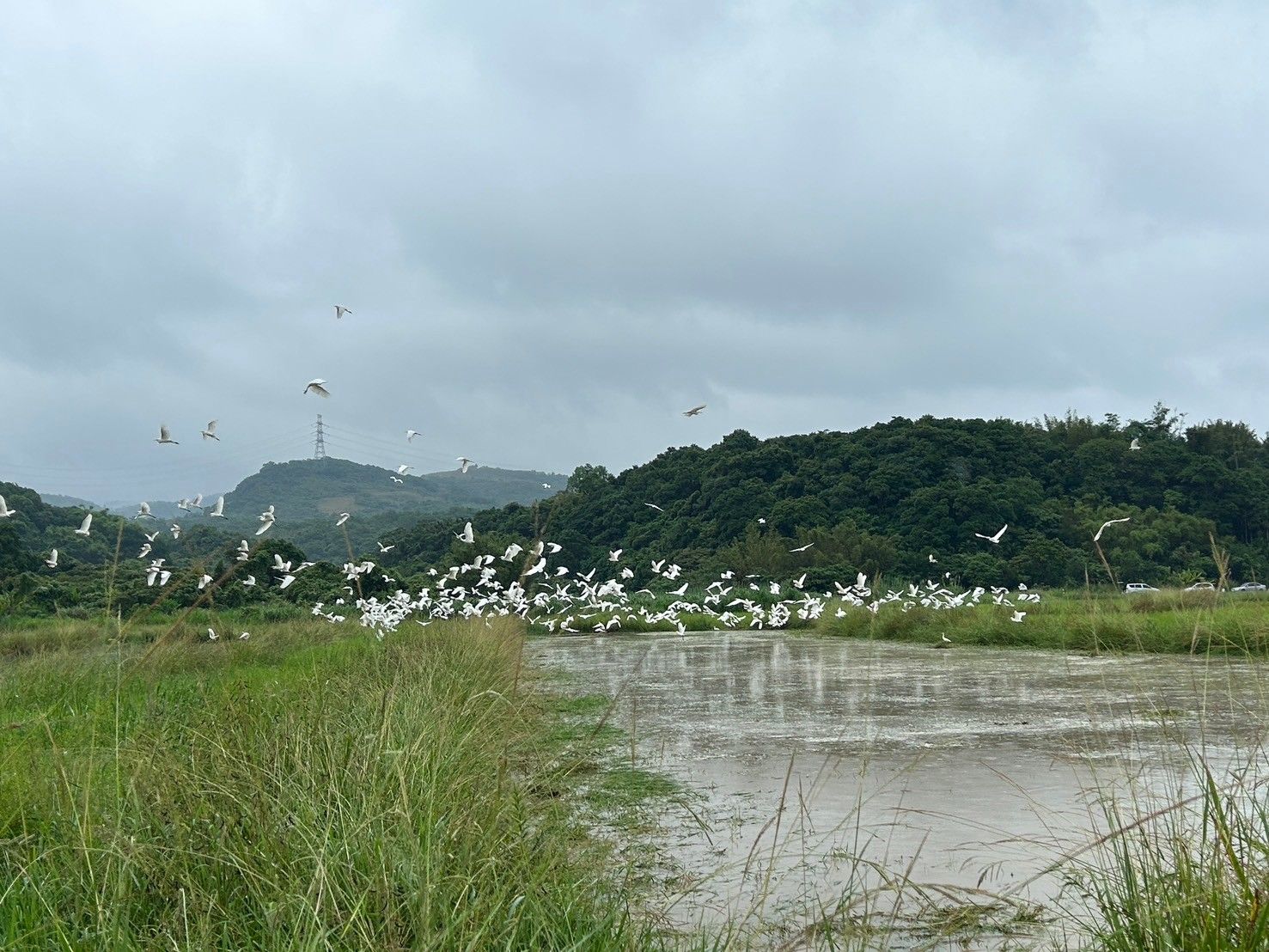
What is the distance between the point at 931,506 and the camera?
3080 centimetres

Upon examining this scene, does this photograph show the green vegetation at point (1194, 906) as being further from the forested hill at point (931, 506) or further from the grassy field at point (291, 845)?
the forested hill at point (931, 506)

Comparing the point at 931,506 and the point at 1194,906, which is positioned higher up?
the point at 931,506

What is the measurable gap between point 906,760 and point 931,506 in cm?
2572

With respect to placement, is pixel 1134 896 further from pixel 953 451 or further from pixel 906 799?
pixel 953 451

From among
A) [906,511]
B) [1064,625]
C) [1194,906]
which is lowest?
[1064,625]

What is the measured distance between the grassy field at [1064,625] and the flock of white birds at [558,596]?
22 centimetres

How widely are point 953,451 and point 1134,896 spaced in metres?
33.0

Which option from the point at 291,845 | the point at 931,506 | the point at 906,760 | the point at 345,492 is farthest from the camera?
the point at 345,492

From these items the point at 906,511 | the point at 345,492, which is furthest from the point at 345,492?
the point at 906,511

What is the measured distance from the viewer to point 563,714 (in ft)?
27.2

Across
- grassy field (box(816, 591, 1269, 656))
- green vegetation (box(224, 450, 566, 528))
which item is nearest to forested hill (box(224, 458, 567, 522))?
green vegetation (box(224, 450, 566, 528))

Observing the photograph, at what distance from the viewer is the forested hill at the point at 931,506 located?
27781 mm

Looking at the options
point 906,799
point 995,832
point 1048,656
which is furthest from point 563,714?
point 1048,656

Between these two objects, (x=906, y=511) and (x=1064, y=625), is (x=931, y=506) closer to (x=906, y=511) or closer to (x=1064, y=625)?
(x=906, y=511)
